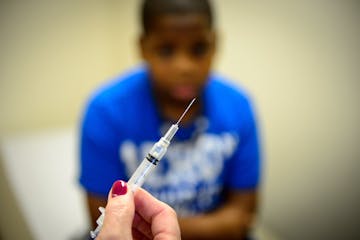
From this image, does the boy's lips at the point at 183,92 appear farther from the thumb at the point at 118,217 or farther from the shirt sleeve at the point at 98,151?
the thumb at the point at 118,217

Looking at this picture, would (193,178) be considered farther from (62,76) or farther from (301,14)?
(62,76)

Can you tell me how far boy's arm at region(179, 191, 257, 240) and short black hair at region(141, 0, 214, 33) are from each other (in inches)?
18.9

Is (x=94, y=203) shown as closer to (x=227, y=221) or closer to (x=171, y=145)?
(x=171, y=145)

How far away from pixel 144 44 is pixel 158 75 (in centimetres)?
9

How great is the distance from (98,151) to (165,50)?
306 mm

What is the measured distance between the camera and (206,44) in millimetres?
791

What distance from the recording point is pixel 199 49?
788 millimetres

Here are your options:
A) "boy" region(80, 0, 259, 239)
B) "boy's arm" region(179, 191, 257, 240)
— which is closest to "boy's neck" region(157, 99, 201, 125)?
"boy" region(80, 0, 259, 239)

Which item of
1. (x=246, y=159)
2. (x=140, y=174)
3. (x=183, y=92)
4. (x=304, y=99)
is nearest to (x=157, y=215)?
(x=140, y=174)

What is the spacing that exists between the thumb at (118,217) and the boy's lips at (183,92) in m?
0.42

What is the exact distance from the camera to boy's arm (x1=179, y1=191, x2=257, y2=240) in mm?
835

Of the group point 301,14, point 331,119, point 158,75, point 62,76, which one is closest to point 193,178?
point 158,75

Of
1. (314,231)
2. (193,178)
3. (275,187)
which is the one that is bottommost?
(314,231)

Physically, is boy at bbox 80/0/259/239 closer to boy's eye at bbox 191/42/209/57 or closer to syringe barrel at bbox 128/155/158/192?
boy's eye at bbox 191/42/209/57
